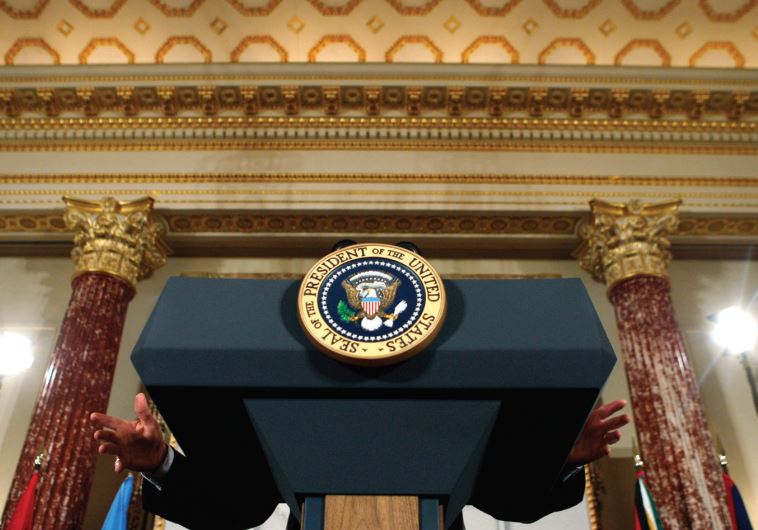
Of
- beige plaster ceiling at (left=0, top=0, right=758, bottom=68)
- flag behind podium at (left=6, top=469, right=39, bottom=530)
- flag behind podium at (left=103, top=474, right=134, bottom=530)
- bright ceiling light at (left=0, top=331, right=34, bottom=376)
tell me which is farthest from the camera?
beige plaster ceiling at (left=0, top=0, right=758, bottom=68)

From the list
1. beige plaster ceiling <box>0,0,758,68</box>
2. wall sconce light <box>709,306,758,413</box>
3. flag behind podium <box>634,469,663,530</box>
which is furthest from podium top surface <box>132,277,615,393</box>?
beige plaster ceiling <box>0,0,758,68</box>

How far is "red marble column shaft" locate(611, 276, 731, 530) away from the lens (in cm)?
529

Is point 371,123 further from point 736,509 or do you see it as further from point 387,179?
point 736,509

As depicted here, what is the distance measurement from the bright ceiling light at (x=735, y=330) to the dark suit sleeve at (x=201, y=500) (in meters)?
5.92

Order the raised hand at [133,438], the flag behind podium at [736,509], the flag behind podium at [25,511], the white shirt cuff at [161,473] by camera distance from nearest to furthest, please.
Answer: the raised hand at [133,438]
the white shirt cuff at [161,473]
the flag behind podium at [25,511]
the flag behind podium at [736,509]

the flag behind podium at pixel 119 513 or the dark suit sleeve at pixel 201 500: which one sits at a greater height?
the flag behind podium at pixel 119 513

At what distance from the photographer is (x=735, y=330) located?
21.2 ft

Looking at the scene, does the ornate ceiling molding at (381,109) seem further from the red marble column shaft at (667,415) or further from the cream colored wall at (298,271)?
the red marble column shaft at (667,415)

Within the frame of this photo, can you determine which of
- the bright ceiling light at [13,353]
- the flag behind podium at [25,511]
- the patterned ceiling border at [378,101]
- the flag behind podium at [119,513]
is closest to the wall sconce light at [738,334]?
the patterned ceiling border at [378,101]

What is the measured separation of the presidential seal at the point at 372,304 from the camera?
1.00 meters

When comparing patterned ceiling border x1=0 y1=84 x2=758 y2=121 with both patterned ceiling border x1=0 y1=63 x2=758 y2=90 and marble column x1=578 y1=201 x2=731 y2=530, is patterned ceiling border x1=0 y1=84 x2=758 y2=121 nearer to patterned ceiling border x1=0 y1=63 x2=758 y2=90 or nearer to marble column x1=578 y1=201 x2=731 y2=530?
patterned ceiling border x1=0 y1=63 x2=758 y2=90

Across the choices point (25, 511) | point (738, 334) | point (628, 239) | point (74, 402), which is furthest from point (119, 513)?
point (738, 334)

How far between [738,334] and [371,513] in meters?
6.32

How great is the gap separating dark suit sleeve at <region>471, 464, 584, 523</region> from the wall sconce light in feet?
17.9
